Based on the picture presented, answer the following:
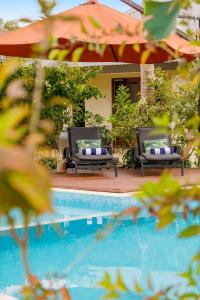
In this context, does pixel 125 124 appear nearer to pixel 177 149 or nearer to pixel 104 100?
pixel 177 149

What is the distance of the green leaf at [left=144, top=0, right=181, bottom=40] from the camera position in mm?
893

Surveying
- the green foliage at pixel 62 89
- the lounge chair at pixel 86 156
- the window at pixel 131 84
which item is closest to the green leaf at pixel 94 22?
the lounge chair at pixel 86 156

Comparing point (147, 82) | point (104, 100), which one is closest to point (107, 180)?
point (147, 82)

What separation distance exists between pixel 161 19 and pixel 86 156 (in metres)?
12.4

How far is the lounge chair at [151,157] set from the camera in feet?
42.8

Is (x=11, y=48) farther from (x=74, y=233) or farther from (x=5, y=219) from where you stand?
(x=5, y=219)

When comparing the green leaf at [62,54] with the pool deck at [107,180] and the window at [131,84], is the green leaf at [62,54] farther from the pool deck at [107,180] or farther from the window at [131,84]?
the window at [131,84]

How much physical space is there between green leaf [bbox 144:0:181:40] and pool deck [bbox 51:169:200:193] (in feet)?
30.9

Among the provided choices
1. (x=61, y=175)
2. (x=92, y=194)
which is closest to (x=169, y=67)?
(x=61, y=175)

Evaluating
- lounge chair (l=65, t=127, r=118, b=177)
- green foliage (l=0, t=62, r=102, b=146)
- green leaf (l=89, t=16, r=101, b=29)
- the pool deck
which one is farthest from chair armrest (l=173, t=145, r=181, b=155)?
green leaf (l=89, t=16, r=101, b=29)

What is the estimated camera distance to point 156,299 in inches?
35.9

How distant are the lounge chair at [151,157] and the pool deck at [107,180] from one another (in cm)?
22

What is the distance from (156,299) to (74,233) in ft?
26.5

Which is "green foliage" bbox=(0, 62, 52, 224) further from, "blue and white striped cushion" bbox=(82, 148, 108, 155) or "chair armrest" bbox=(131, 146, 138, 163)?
"chair armrest" bbox=(131, 146, 138, 163)
